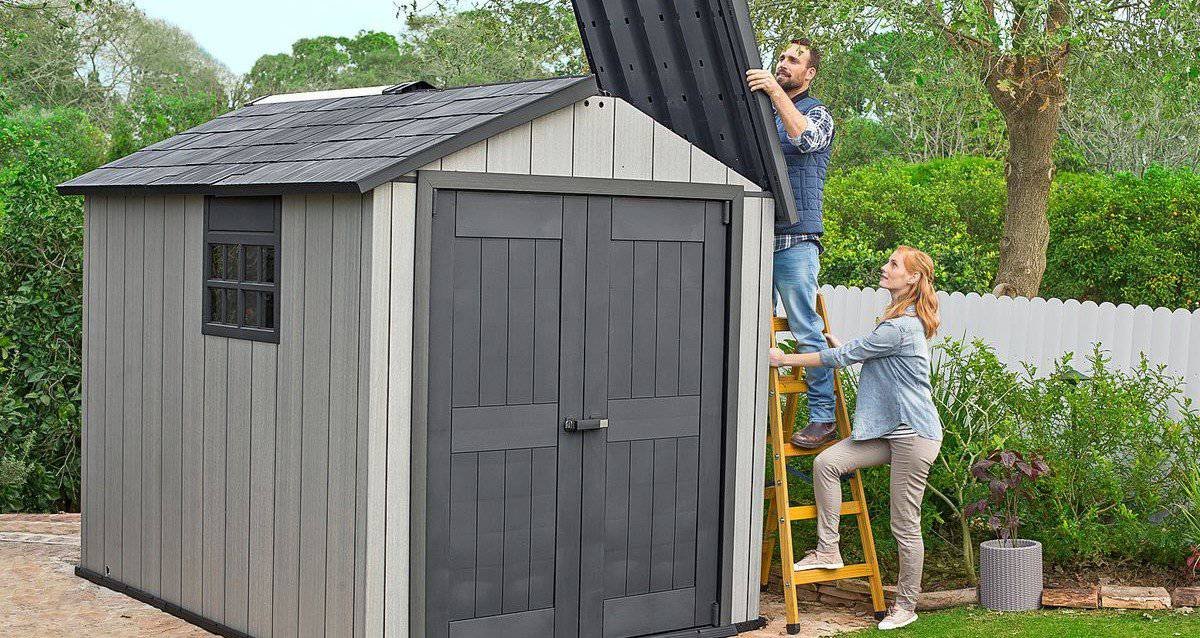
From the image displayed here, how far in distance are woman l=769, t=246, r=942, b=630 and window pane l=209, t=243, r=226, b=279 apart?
8.15 feet

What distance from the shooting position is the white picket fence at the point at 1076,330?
7898mm

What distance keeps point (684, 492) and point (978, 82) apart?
21.5 ft

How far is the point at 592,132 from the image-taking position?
5551mm

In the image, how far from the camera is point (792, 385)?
658 cm

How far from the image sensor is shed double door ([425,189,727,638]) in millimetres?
5289

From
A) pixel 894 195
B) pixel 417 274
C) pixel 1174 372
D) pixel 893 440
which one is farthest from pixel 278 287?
pixel 894 195

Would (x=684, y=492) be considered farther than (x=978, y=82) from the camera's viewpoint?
No

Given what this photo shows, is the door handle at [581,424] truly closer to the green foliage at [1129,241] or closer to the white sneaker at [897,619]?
the white sneaker at [897,619]

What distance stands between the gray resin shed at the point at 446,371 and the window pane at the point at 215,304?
0.04 ft

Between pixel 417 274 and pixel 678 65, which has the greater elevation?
pixel 678 65

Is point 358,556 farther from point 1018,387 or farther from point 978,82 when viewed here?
point 978,82

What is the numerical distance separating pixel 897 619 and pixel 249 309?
10.7 feet

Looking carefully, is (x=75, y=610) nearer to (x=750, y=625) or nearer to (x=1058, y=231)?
(x=750, y=625)

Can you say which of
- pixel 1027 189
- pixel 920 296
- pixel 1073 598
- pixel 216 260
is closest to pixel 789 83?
pixel 920 296
